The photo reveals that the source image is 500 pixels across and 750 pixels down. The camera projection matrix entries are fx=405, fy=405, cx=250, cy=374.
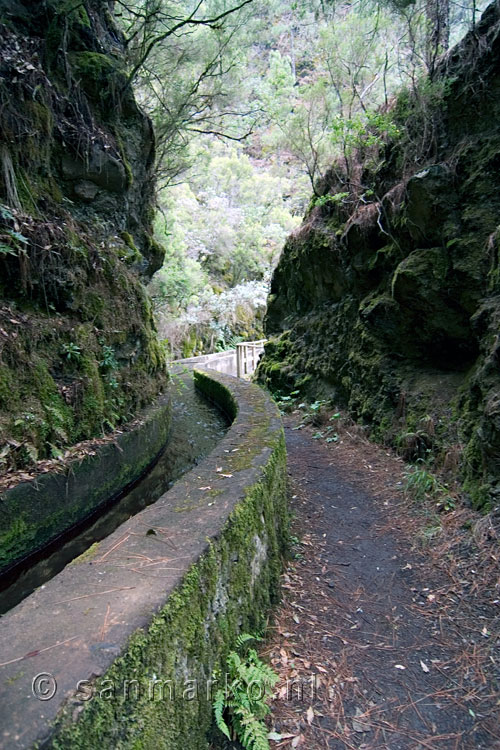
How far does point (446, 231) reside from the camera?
530cm

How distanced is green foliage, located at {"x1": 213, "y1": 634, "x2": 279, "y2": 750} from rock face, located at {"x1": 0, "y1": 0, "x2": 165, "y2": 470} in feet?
9.43

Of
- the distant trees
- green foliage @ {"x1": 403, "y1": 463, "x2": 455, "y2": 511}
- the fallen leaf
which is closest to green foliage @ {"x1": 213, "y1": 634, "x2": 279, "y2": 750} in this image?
the fallen leaf

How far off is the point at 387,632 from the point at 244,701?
1.24 metres

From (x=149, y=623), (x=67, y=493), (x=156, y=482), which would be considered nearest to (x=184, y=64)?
(x=156, y=482)

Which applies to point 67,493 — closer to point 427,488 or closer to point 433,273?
point 427,488

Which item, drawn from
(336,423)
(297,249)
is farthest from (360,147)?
(336,423)

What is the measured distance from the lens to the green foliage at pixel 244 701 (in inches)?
74.5

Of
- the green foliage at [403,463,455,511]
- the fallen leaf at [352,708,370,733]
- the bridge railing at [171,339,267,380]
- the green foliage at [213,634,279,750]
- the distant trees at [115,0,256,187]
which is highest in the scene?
the distant trees at [115,0,256,187]

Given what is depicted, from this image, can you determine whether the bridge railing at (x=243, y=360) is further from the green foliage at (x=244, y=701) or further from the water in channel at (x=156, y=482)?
the green foliage at (x=244, y=701)

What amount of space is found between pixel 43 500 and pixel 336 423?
4926 mm

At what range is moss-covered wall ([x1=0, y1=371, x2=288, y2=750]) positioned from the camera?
130 cm

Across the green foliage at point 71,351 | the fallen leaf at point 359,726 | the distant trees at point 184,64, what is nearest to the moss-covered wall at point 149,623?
the fallen leaf at point 359,726

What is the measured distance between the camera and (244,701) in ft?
6.75
